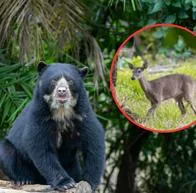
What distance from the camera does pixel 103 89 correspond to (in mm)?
8164

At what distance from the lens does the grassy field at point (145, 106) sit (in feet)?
21.0

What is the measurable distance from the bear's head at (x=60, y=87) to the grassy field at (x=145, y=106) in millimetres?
972

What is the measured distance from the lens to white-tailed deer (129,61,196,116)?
21.1 feet

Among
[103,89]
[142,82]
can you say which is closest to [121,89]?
[142,82]

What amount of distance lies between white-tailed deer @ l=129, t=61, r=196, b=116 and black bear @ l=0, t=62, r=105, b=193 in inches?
35.7

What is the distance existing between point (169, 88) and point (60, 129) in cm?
124

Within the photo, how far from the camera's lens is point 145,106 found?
6.39 meters

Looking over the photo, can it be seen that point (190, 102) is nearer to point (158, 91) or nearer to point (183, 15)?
point (158, 91)

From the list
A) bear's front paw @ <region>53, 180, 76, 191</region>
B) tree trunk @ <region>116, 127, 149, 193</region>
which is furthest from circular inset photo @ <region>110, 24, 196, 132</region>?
tree trunk @ <region>116, 127, 149, 193</region>

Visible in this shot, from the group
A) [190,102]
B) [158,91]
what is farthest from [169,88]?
[190,102]

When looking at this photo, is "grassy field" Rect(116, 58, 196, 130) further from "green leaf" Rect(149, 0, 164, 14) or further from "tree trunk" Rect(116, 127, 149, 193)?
"tree trunk" Rect(116, 127, 149, 193)

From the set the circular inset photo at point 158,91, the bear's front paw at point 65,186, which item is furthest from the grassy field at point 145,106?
the bear's front paw at point 65,186

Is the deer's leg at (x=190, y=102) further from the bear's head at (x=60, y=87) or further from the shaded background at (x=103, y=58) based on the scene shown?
the bear's head at (x=60, y=87)

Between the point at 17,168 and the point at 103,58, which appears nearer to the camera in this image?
the point at 17,168
